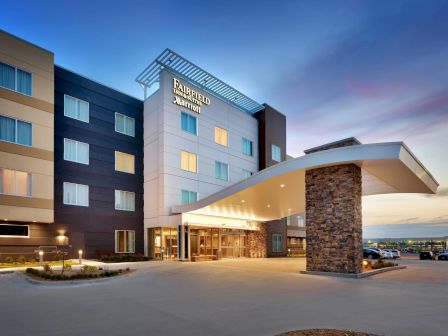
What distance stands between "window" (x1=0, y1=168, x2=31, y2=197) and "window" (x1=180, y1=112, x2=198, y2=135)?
12873mm

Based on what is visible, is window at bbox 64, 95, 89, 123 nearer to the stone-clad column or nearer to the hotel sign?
the hotel sign

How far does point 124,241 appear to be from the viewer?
29.3 m

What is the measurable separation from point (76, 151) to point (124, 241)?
8.47 m

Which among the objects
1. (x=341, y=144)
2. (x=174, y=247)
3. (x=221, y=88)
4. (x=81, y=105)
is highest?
(x=221, y=88)

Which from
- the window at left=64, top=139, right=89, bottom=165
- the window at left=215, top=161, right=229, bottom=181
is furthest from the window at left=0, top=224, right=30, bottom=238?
the window at left=215, top=161, right=229, bottom=181

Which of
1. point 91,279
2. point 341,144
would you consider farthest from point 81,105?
point 341,144

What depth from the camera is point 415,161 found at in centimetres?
1667

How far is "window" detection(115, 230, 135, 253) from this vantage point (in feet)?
94.4

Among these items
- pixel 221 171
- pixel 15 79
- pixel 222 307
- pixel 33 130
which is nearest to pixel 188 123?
pixel 221 171

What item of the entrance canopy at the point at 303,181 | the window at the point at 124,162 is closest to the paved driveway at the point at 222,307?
the entrance canopy at the point at 303,181

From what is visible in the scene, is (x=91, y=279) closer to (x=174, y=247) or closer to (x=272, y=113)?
(x=174, y=247)

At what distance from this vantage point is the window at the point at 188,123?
30750 mm

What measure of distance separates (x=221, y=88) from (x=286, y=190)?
16.6 m

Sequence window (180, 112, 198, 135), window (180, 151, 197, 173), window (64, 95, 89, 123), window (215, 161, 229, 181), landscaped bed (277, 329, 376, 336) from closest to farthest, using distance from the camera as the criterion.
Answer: landscaped bed (277, 329, 376, 336) < window (64, 95, 89, 123) < window (180, 151, 197, 173) < window (180, 112, 198, 135) < window (215, 161, 229, 181)
